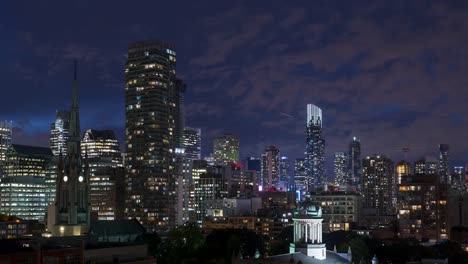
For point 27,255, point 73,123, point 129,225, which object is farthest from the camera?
point 129,225

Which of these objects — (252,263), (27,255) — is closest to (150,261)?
(252,263)

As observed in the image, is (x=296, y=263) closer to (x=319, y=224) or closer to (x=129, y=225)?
(x=319, y=224)

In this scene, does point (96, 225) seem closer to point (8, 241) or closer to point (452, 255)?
point (8, 241)

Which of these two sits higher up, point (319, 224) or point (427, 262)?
point (319, 224)

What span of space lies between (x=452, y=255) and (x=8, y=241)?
317 ft

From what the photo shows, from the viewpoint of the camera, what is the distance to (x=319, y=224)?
114562mm

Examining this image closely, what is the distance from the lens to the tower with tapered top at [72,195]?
502 feet

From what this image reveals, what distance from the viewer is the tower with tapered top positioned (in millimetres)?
153125

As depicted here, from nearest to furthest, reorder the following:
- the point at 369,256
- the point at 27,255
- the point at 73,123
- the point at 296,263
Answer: the point at 27,255 < the point at 296,263 < the point at 369,256 < the point at 73,123

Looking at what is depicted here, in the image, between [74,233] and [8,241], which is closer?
[8,241]

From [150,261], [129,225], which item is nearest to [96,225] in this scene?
[129,225]

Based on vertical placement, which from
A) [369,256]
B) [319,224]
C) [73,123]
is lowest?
[369,256]

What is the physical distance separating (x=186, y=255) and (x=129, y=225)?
53333mm

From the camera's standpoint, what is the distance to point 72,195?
514ft
